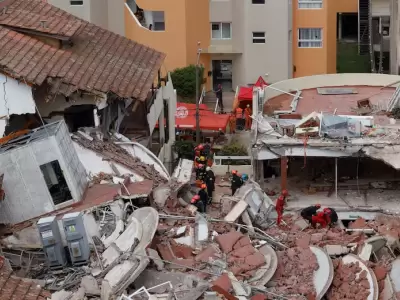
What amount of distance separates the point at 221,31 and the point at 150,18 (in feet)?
16.1

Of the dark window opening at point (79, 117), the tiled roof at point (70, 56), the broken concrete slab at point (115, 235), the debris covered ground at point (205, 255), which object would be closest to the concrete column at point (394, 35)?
the tiled roof at point (70, 56)

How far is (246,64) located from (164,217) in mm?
29804

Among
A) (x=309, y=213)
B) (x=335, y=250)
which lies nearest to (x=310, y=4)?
(x=309, y=213)

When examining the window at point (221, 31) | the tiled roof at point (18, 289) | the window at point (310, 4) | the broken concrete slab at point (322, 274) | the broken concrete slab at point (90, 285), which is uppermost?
the window at point (310, 4)

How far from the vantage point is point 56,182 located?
19.5m

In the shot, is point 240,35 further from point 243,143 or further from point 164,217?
point 164,217

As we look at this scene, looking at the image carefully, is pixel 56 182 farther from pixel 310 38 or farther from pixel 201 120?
pixel 310 38

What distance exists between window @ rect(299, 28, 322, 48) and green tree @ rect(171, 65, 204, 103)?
811cm

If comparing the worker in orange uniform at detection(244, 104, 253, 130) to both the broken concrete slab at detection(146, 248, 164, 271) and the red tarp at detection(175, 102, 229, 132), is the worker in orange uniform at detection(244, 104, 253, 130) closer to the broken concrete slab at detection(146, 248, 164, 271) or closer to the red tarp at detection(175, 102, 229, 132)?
the red tarp at detection(175, 102, 229, 132)


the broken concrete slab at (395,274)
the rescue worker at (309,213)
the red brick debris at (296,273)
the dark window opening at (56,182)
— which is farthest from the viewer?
the rescue worker at (309,213)

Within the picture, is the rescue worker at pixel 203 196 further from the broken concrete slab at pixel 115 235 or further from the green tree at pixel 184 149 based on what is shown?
the green tree at pixel 184 149

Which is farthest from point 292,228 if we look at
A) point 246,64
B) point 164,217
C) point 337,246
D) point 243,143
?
point 246,64

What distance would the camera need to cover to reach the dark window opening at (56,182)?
63.2ft

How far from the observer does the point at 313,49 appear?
49.4 meters
